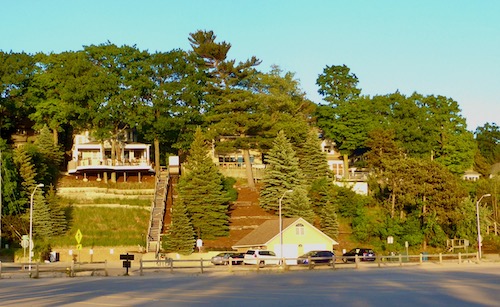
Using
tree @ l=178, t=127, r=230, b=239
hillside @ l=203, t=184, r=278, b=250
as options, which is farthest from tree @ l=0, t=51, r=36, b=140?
hillside @ l=203, t=184, r=278, b=250

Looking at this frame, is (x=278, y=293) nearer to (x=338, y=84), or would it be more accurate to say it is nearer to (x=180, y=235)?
(x=180, y=235)

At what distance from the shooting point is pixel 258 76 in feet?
410

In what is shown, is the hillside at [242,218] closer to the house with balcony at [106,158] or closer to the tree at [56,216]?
the house with balcony at [106,158]

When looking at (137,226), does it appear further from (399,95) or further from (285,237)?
(399,95)

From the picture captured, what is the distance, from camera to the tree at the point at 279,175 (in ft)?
328

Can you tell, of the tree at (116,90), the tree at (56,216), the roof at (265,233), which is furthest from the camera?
the tree at (116,90)

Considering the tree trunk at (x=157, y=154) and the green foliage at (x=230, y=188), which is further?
the tree trunk at (x=157, y=154)

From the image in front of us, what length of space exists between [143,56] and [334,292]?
7569 cm

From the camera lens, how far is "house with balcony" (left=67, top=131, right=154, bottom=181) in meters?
106

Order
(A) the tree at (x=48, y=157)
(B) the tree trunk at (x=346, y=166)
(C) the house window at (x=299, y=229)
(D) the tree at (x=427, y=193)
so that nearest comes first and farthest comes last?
(C) the house window at (x=299, y=229), (D) the tree at (x=427, y=193), (A) the tree at (x=48, y=157), (B) the tree trunk at (x=346, y=166)

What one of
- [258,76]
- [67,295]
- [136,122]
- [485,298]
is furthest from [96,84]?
[485,298]

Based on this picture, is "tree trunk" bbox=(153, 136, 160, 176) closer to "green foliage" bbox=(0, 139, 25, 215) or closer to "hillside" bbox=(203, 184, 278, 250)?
"hillside" bbox=(203, 184, 278, 250)

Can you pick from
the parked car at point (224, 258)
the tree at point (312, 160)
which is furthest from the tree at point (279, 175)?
the parked car at point (224, 258)

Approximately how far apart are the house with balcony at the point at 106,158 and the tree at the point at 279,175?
54.9ft
